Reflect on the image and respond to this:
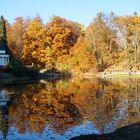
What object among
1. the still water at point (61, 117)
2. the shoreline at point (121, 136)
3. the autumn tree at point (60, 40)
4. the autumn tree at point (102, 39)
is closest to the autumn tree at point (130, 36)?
the autumn tree at point (102, 39)

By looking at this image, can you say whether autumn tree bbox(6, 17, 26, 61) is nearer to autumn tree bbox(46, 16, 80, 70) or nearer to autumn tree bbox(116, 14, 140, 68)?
autumn tree bbox(46, 16, 80, 70)

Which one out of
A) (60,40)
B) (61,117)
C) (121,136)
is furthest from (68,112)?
(60,40)

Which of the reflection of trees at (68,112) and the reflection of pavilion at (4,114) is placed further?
the reflection of trees at (68,112)

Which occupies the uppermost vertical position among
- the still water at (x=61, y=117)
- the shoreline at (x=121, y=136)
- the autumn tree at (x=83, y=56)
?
the autumn tree at (x=83, y=56)

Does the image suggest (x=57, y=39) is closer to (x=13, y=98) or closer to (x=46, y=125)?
(x=13, y=98)

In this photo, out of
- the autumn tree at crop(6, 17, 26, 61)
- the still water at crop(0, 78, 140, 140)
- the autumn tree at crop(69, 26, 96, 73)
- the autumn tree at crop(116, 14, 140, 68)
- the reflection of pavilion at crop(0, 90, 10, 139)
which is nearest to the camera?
the still water at crop(0, 78, 140, 140)

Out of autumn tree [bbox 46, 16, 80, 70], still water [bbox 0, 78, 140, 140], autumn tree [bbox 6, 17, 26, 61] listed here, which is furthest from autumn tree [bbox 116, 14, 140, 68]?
still water [bbox 0, 78, 140, 140]

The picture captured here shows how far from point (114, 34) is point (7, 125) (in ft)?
239

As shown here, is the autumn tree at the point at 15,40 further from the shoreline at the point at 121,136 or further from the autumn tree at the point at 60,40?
the shoreline at the point at 121,136

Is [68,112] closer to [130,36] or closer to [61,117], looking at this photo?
[61,117]

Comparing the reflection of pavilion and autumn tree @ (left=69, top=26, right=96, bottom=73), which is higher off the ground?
autumn tree @ (left=69, top=26, right=96, bottom=73)

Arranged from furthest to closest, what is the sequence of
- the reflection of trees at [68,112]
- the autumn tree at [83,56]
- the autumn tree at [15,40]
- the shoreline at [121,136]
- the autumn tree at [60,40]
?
1. the autumn tree at [60,40]
2. the autumn tree at [83,56]
3. the autumn tree at [15,40]
4. the reflection of trees at [68,112]
5. the shoreline at [121,136]

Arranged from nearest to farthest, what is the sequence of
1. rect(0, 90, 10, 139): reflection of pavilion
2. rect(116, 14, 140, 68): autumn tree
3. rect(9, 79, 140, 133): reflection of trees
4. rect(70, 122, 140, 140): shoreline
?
rect(70, 122, 140, 140): shoreline
rect(0, 90, 10, 139): reflection of pavilion
rect(9, 79, 140, 133): reflection of trees
rect(116, 14, 140, 68): autumn tree

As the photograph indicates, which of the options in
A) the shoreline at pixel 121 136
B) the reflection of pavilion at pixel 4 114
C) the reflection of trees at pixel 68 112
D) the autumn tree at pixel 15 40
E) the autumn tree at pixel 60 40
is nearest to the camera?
the shoreline at pixel 121 136
